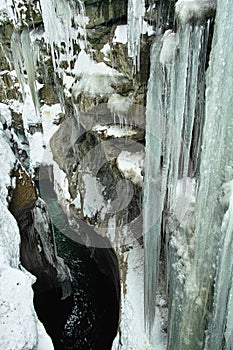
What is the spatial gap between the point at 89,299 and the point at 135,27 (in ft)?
26.1

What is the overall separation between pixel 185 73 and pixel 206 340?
4.09 m

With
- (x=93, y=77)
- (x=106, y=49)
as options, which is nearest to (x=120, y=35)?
(x=106, y=49)

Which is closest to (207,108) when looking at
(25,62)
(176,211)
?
(176,211)

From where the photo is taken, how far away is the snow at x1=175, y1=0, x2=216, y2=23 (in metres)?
4.30

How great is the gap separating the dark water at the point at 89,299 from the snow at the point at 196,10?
22.0ft

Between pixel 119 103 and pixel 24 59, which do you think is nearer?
pixel 119 103

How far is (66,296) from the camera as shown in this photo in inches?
420

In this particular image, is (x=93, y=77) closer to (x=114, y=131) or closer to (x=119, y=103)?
(x=119, y=103)

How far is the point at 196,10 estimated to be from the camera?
14.1ft

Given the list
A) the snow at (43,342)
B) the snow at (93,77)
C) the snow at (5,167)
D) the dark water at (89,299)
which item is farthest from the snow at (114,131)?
the snow at (43,342)

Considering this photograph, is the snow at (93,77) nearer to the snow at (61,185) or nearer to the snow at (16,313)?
the snow at (61,185)

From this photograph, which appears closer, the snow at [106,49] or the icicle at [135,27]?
the icicle at [135,27]

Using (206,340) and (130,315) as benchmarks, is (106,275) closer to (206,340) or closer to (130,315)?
(130,315)

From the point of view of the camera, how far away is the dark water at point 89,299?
933 centimetres
